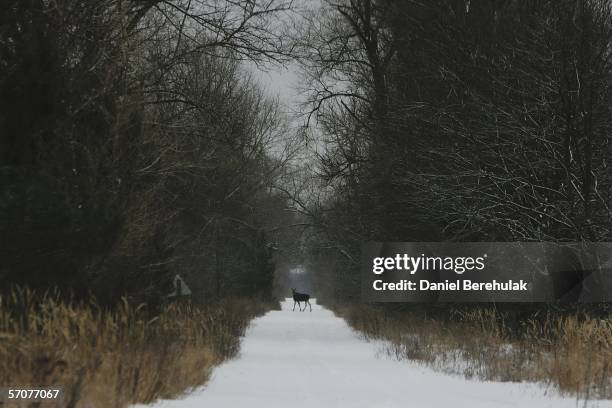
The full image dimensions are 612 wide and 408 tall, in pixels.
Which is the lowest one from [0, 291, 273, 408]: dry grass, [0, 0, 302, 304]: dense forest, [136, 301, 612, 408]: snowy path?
[136, 301, 612, 408]: snowy path

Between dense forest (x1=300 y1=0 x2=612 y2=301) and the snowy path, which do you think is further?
dense forest (x1=300 y1=0 x2=612 y2=301)

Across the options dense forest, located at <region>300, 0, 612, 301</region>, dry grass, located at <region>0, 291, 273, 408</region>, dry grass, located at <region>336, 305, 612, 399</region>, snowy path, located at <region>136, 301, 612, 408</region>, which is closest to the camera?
dry grass, located at <region>0, 291, 273, 408</region>

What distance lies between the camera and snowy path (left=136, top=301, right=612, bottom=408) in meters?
8.75

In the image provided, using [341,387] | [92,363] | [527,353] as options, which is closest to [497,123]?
[527,353]

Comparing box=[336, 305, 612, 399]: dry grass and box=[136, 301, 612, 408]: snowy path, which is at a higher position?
box=[336, 305, 612, 399]: dry grass

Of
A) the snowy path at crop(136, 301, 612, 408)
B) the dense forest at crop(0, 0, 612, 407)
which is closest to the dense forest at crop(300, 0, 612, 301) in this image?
the dense forest at crop(0, 0, 612, 407)

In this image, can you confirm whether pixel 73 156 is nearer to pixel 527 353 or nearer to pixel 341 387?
pixel 341 387

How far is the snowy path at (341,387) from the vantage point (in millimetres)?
8750

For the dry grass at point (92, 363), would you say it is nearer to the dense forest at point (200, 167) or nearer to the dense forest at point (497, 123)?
the dense forest at point (200, 167)

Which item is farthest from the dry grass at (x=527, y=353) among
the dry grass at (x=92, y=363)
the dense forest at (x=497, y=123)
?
the dry grass at (x=92, y=363)

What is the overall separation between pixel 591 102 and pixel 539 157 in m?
1.91

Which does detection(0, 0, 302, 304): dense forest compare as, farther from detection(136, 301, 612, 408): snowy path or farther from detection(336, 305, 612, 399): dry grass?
detection(336, 305, 612, 399): dry grass

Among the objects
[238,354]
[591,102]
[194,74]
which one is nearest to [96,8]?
[238,354]

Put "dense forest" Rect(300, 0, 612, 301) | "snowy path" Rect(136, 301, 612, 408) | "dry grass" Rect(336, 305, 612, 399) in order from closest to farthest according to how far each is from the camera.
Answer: "snowy path" Rect(136, 301, 612, 408), "dry grass" Rect(336, 305, 612, 399), "dense forest" Rect(300, 0, 612, 301)
